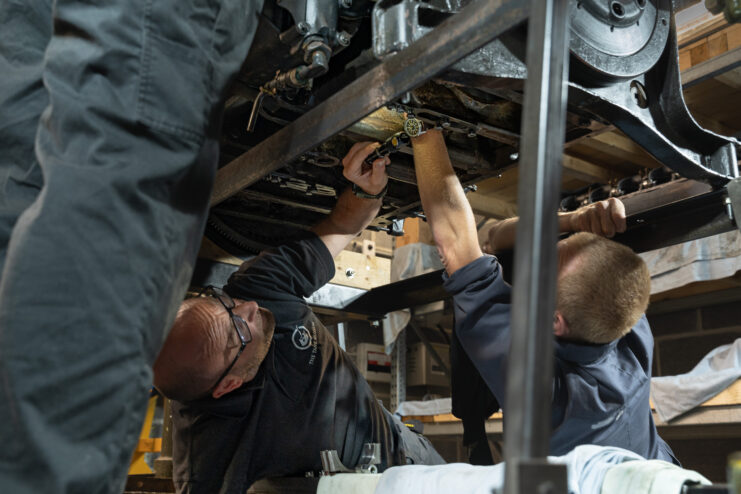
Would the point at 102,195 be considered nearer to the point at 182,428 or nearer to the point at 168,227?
the point at 168,227

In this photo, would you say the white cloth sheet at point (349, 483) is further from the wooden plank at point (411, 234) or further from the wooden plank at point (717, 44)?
the wooden plank at point (411, 234)

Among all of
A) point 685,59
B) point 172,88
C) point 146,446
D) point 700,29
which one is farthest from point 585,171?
point 146,446

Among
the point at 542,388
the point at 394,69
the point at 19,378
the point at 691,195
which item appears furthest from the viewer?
the point at 691,195

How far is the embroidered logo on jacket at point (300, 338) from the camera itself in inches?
68.3

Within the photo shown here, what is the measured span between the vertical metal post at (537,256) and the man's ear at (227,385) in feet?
3.75

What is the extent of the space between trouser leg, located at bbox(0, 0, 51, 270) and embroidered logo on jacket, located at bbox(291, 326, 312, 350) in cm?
→ 97

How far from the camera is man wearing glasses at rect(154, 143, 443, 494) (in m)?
1.56

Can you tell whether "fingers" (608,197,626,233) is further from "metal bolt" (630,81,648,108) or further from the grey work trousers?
the grey work trousers

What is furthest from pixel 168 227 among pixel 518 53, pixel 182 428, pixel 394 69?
pixel 182 428

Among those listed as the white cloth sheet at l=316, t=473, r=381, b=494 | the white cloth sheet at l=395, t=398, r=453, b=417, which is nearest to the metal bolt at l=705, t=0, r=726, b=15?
the white cloth sheet at l=316, t=473, r=381, b=494

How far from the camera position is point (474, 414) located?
1605 millimetres

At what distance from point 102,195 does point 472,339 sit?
741mm

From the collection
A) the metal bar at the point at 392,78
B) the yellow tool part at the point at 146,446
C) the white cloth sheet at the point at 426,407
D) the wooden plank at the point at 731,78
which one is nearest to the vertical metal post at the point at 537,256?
the metal bar at the point at 392,78

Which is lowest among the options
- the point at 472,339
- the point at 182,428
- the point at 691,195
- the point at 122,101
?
the point at 182,428
